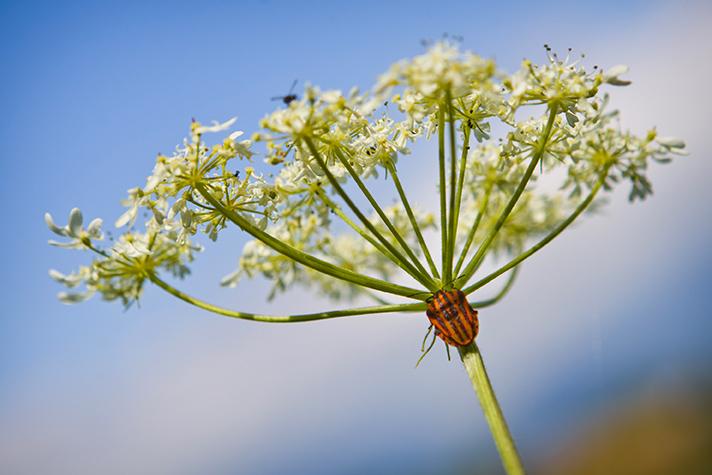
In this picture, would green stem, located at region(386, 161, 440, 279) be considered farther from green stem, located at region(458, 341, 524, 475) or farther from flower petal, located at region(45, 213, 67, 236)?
flower petal, located at region(45, 213, 67, 236)

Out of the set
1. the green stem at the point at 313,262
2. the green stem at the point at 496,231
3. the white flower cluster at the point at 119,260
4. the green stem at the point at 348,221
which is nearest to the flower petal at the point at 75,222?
the white flower cluster at the point at 119,260

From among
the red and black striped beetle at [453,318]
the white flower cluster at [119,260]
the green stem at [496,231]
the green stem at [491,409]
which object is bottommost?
the green stem at [491,409]

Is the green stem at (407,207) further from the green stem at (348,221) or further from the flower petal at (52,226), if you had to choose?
the flower petal at (52,226)

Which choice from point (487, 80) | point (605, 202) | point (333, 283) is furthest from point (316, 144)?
point (605, 202)

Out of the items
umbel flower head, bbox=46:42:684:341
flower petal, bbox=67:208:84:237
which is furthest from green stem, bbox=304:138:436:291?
flower petal, bbox=67:208:84:237

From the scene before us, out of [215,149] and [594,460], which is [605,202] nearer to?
[215,149]

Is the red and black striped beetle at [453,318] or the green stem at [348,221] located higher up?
the green stem at [348,221]

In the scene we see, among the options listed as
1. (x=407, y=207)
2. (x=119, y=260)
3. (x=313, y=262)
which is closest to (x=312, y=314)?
(x=313, y=262)
